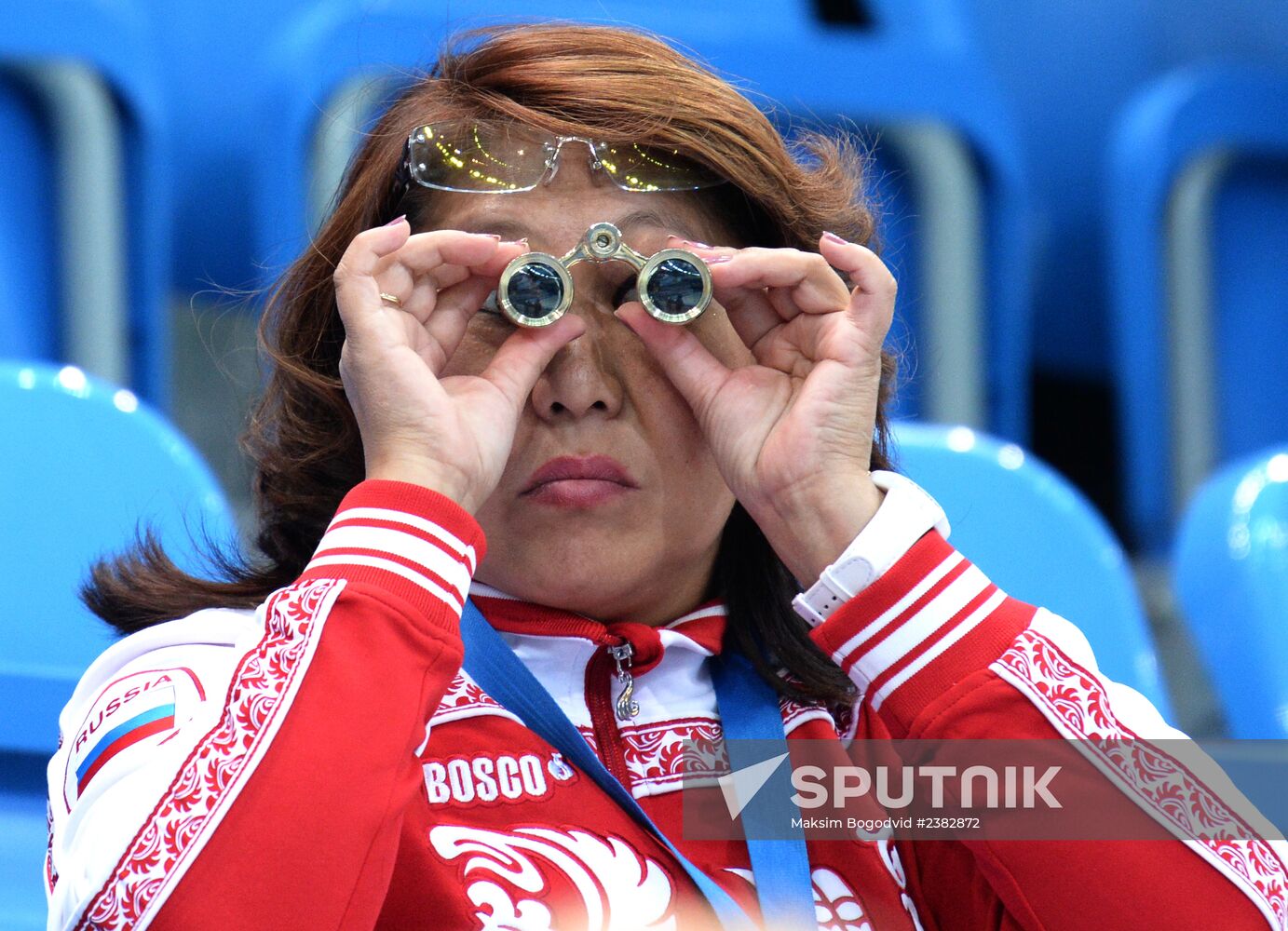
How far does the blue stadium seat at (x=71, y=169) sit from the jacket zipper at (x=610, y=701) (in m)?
1.13

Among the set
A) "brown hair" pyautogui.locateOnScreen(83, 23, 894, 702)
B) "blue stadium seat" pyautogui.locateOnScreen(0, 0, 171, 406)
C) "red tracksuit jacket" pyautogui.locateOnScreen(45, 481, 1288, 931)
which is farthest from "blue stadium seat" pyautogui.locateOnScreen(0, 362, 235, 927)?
"blue stadium seat" pyautogui.locateOnScreen(0, 0, 171, 406)

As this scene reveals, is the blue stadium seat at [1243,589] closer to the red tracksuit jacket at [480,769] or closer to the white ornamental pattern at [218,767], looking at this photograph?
the red tracksuit jacket at [480,769]

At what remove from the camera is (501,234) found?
1286 mm

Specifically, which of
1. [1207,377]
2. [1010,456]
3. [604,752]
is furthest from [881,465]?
[1207,377]

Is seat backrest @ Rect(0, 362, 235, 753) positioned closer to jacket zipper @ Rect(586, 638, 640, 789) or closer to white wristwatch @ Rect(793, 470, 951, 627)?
jacket zipper @ Rect(586, 638, 640, 789)

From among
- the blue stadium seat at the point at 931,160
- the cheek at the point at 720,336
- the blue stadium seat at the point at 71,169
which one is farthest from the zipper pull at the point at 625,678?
the blue stadium seat at the point at 931,160

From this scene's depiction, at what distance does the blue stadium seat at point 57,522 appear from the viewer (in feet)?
4.92

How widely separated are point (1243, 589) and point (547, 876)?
0.91 meters

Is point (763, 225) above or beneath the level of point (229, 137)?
beneath

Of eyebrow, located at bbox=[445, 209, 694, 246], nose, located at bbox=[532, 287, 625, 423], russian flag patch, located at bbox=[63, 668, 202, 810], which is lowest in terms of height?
russian flag patch, located at bbox=[63, 668, 202, 810]

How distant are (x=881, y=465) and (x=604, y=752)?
15.1 inches

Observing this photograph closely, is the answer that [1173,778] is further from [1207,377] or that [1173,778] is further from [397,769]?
→ [1207,377]

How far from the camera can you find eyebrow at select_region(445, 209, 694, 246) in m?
1.28

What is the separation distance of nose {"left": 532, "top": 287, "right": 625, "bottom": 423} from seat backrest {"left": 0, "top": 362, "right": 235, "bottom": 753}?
0.43 meters
